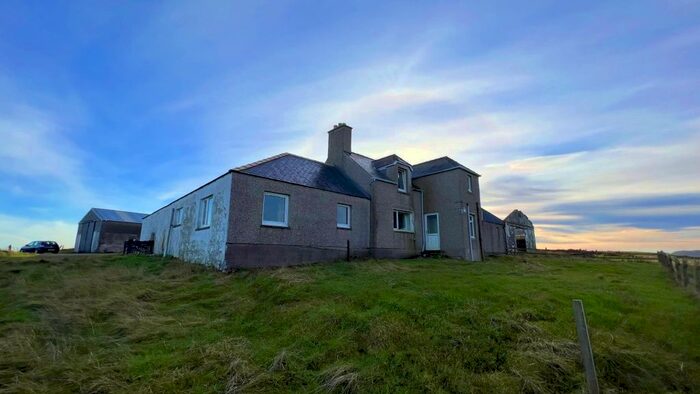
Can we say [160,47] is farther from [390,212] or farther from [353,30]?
[390,212]

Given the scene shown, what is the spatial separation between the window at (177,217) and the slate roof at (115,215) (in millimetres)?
27173

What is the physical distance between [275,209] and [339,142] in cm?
890

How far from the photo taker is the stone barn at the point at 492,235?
92.8 feet

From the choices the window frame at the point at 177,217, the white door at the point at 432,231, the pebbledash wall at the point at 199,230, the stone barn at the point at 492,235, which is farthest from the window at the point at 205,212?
the stone barn at the point at 492,235

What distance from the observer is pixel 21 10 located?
8922mm

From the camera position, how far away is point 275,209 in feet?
46.4

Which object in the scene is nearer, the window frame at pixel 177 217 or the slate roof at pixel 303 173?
the slate roof at pixel 303 173

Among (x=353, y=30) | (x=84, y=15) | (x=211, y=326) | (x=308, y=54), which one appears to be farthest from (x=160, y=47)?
(x=211, y=326)

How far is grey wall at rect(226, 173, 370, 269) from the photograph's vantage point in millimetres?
12555

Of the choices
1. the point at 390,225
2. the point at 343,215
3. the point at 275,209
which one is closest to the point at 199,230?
the point at 275,209

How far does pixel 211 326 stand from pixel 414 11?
10735mm

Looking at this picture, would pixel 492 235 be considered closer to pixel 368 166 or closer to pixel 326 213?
pixel 368 166

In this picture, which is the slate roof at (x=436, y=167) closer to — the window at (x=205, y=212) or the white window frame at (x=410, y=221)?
the white window frame at (x=410, y=221)

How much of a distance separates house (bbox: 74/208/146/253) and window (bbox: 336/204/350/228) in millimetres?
36141
